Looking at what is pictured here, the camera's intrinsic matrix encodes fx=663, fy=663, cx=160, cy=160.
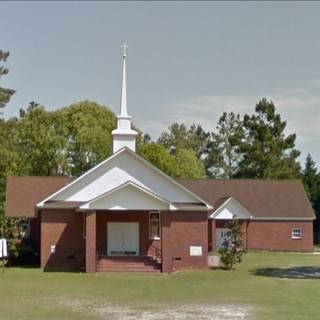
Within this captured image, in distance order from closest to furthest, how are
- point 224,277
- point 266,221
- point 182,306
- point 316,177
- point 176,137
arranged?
point 182,306 → point 224,277 → point 266,221 → point 316,177 → point 176,137

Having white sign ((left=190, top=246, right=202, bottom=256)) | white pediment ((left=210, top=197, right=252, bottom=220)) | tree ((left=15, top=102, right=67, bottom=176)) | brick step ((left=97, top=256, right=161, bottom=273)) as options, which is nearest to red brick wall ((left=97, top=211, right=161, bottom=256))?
white sign ((left=190, top=246, right=202, bottom=256))

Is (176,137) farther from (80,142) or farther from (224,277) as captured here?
(224,277)

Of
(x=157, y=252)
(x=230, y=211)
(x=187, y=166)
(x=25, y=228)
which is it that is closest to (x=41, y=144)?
(x=187, y=166)

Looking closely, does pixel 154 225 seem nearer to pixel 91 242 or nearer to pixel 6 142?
pixel 91 242

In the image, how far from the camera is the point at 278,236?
186 ft

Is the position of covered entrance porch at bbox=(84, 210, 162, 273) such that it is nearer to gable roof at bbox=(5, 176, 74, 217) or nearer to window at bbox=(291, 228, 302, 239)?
gable roof at bbox=(5, 176, 74, 217)

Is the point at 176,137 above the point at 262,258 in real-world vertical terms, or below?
above

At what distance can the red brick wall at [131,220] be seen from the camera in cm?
3991

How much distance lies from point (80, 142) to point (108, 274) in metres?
36.6

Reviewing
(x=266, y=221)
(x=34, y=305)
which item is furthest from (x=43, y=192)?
(x=34, y=305)

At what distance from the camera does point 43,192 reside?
48.7 m

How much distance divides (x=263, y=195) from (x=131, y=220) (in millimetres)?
21886

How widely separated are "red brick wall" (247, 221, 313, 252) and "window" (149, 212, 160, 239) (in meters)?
17.5

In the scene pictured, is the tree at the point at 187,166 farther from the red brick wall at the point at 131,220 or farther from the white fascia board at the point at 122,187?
the white fascia board at the point at 122,187
